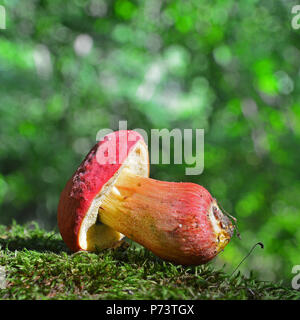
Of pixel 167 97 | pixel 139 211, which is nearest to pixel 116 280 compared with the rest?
pixel 139 211

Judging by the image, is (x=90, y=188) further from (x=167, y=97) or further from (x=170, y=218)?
(x=167, y=97)

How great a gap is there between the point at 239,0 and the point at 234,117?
2083 millimetres

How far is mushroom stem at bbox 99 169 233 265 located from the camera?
5.26 ft

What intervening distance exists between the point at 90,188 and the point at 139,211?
320 mm

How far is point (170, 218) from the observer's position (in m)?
1.65

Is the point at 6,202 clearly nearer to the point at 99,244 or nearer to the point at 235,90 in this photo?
the point at 99,244

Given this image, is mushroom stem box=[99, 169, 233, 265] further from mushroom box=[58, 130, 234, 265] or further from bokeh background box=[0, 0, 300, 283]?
bokeh background box=[0, 0, 300, 283]

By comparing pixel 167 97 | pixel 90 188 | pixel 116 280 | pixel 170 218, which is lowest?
pixel 116 280

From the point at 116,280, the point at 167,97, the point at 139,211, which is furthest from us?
the point at 167,97

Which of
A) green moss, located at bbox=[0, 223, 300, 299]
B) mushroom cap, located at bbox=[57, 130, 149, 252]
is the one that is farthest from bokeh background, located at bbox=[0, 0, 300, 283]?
green moss, located at bbox=[0, 223, 300, 299]

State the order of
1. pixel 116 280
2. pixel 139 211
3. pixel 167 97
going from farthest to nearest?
pixel 167 97
pixel 139 211
pixel 116 280

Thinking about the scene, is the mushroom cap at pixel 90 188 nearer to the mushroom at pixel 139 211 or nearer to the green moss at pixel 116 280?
the mushroom at pixel 139 211

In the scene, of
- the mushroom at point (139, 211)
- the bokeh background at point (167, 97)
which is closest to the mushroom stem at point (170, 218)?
the mushroom at point (139, 211)

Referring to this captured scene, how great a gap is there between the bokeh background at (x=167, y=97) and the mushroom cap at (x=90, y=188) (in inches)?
143
